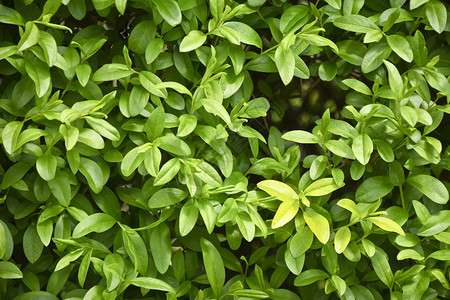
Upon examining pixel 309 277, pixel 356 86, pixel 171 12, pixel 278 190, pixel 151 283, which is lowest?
pixel 309 277

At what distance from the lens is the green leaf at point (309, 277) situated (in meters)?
1.16

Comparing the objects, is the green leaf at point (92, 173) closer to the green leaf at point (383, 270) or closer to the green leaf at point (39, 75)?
the green leaf at point (39, 75)

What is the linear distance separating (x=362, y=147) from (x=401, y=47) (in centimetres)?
25

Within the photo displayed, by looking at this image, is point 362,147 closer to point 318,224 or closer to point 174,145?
point 318,224

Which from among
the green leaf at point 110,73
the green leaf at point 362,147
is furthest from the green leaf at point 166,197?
the green leaf at point 362,147

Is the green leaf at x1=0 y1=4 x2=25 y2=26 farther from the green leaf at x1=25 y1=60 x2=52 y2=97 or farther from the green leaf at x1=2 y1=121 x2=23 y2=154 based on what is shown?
the green leaf at x1=2 y1=121 x2=23 y2=154

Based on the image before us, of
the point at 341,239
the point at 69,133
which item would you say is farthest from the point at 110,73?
the point at 341,239

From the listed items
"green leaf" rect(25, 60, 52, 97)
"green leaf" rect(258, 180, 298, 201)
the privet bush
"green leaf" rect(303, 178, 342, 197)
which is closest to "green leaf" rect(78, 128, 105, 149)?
the privet bush

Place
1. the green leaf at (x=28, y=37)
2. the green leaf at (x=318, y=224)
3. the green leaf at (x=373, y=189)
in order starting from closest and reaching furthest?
the green leaf at (x=28, y=37)
the green leaf at (x=318, y=224)
the green leaf at (x=373, y=189)

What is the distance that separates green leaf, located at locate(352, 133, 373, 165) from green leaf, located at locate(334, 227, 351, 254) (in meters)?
0.16

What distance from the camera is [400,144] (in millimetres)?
1214

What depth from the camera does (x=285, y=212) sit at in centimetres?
107

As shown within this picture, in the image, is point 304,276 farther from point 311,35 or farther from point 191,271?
point 311,35

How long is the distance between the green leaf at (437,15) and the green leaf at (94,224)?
83 centimetres
